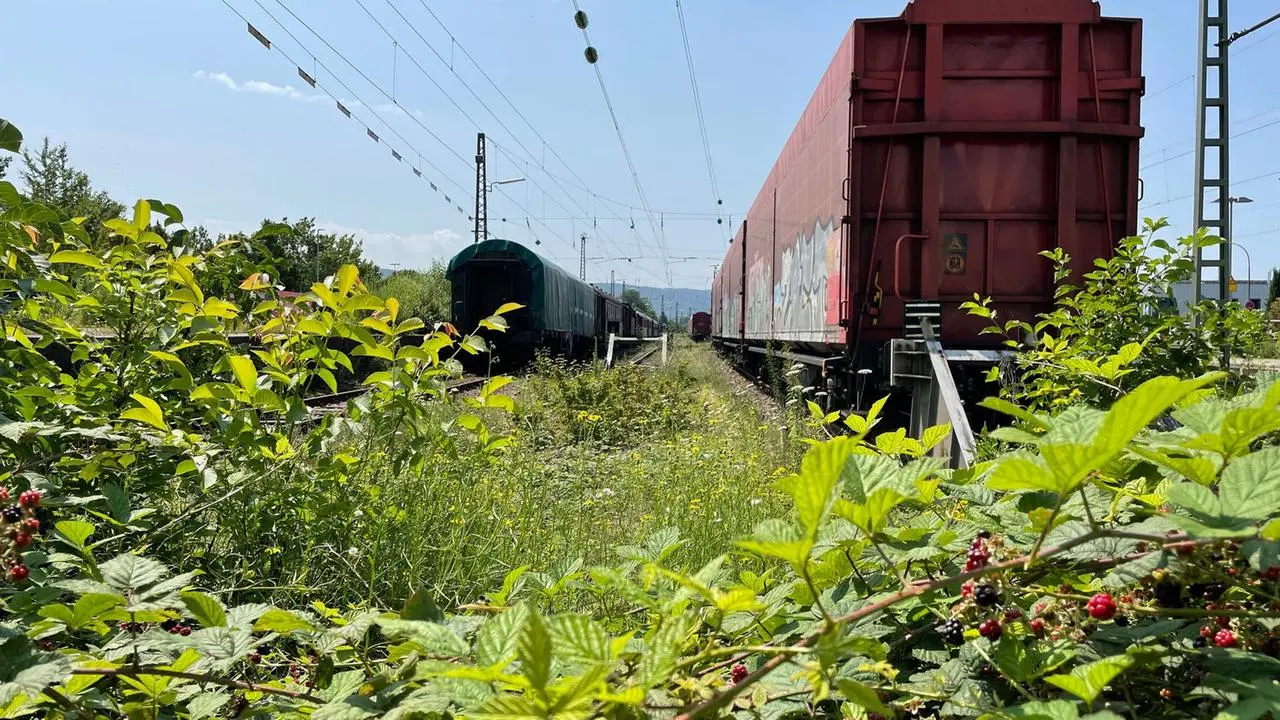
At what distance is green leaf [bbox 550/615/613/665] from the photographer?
2.41 feet

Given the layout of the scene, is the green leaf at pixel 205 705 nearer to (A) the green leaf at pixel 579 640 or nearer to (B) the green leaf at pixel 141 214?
(A) the green leaf at pixel 579 640

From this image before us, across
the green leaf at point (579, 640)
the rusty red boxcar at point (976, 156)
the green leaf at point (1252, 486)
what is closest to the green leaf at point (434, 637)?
the green leaf at point (579, 640)

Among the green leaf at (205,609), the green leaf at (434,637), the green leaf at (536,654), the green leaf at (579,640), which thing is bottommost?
the green leaf at (205,609)

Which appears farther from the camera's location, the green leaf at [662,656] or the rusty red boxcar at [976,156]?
the rusty red boxcar at [976,156]

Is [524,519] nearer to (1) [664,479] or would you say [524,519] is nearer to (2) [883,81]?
(1) [664,479]

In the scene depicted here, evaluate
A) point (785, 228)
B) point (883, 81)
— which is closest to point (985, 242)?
point (883, 81)

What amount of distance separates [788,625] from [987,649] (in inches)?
10.6

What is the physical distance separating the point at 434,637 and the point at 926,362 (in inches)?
218

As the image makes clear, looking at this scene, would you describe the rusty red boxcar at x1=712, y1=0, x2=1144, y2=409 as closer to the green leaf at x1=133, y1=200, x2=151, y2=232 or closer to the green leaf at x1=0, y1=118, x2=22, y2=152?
the green leaf at x1=133, y1=200, x2=151, y2=232

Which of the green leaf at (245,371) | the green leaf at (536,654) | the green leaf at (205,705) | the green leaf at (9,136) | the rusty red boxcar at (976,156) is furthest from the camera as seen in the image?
the rusty red boxcar at (976,156)

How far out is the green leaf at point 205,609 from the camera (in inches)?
44.8

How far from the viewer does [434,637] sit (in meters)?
0.92

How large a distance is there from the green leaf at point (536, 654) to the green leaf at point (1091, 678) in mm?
A: 446

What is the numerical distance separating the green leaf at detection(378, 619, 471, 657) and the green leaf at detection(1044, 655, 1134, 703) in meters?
0.58
